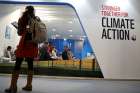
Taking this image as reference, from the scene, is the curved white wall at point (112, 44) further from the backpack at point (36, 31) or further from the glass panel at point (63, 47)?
the backpack at point (36, 31)

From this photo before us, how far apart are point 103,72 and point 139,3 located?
6.99 ft

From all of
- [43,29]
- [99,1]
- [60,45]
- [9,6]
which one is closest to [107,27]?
[99,1]

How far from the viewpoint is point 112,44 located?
9.00 metres

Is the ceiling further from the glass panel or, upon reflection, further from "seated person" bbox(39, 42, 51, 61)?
"seated person" bbox(39, 42, 51, 61)

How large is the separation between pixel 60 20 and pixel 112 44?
156 cm

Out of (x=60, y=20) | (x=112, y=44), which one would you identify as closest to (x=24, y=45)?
(x=60, y=20)

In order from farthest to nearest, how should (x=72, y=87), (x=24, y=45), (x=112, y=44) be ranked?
1. (x=112, y=44)
2. (x=72, y=87)
3. (x=24, y=45)

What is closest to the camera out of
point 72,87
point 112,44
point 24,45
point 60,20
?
point 24,45

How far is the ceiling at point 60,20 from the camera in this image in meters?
9.05

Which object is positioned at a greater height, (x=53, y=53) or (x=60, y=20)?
(x=60, y=20)

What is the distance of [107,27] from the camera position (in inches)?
353

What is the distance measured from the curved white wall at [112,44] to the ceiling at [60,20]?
0.23m

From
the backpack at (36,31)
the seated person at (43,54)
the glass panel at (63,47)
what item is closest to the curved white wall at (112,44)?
the glass panel at (63,47)

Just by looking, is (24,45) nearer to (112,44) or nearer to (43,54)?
(43,54)
